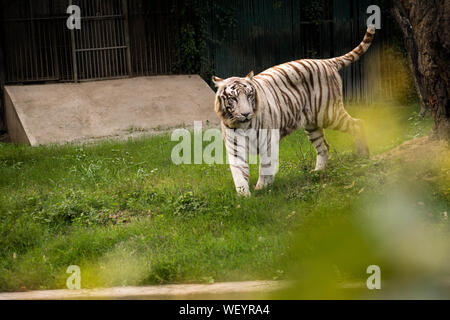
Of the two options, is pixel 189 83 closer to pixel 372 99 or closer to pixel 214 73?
pixel 214 73

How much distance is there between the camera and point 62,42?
1341 centimetres

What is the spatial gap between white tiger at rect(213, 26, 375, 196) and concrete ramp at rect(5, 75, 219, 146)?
3.97 metres

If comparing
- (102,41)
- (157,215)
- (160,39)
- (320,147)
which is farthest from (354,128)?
(102,41)

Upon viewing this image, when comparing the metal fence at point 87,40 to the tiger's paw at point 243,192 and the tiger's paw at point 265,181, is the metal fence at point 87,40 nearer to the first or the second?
the tiger's paw at point 265,181

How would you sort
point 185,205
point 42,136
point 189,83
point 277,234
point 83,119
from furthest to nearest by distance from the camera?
point 189,83 < point 83,119 < point 42,136 < point 185,205 < point 277,234

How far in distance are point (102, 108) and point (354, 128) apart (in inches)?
224

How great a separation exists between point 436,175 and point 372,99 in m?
9.10

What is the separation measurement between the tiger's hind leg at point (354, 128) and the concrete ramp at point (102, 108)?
3990mm

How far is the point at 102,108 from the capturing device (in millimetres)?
11664

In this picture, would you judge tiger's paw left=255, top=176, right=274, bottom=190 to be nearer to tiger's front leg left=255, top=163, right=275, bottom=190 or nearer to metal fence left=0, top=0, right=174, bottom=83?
tiger's front leg left=255, top=163, right=275, bottom=190

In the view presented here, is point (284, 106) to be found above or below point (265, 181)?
above

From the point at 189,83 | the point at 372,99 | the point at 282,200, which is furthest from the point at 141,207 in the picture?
the point at 372,99

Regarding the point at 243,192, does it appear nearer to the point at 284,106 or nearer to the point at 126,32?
the point at 284,106

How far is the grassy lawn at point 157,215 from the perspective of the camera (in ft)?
16.0
